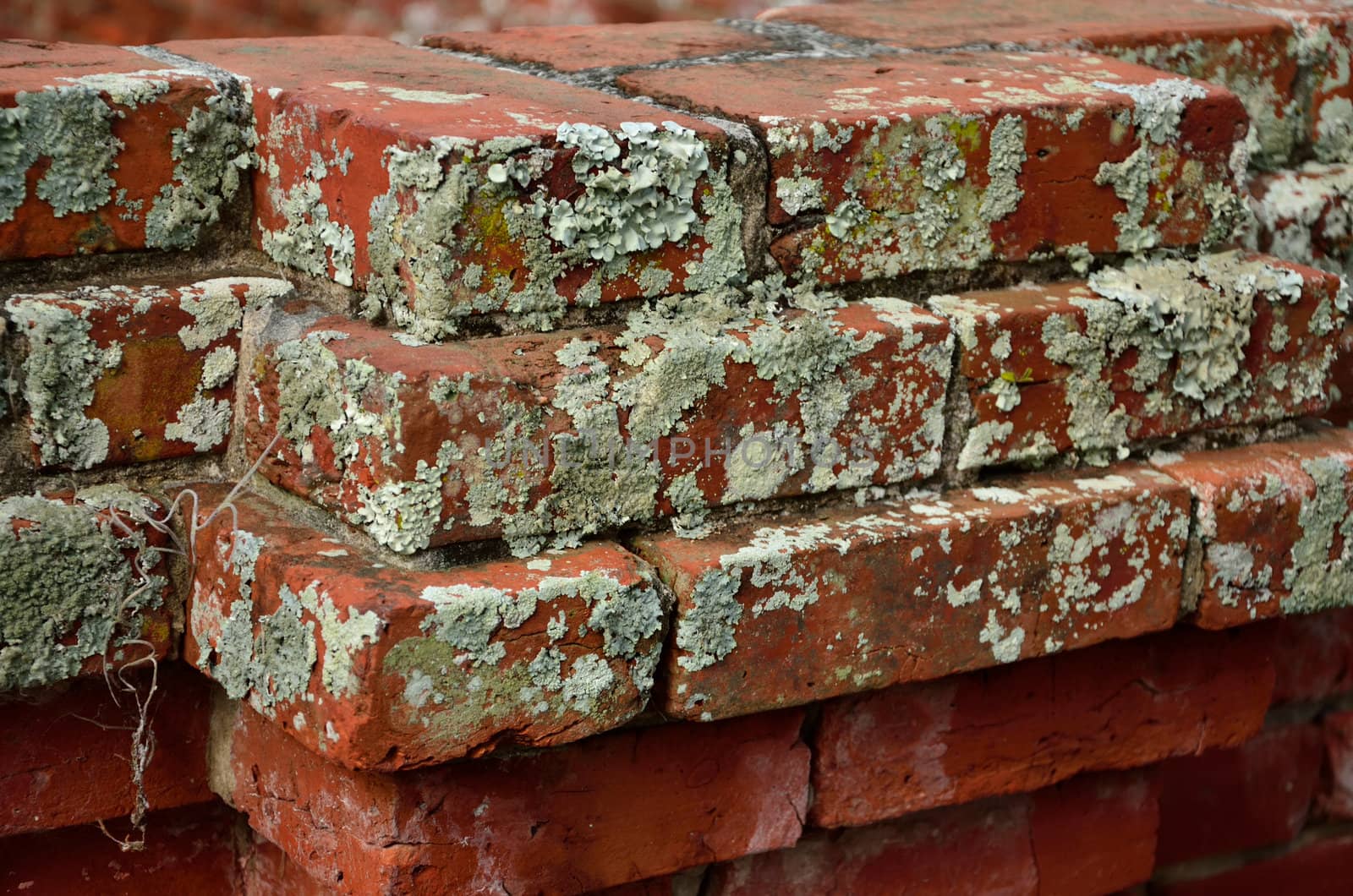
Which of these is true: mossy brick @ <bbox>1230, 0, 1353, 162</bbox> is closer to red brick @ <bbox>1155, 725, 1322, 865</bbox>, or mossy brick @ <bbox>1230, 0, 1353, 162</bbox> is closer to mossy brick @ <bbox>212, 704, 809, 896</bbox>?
red brick @ <bbox>1155, 725, 1322, 865</bbox>

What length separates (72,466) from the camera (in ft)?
4.12

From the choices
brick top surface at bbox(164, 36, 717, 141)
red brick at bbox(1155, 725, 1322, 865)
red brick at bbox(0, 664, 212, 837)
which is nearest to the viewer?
brick top surface at bbox(164, 36, 717, 141)

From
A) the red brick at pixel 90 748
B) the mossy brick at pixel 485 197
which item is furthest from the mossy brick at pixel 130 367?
the red brick at pixel 90 748

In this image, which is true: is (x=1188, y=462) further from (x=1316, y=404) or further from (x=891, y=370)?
(x=891, y=370)

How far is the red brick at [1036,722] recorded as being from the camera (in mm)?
1455

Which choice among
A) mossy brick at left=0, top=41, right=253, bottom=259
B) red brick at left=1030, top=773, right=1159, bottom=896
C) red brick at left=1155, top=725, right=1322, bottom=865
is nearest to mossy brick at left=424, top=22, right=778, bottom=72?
mossy brick at left=0, top=41, right=253, bottom=259

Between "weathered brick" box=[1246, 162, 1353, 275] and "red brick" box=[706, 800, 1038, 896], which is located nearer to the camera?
"red brick" box=[706, 800, 1038, 896]

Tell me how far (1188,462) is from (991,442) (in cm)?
25

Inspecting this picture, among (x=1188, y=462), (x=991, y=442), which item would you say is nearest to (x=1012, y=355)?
(x=991, y=442)

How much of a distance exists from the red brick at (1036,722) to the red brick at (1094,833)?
0.33 ft

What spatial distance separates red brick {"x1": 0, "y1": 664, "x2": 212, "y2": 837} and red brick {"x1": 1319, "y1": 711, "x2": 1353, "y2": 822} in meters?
1.86

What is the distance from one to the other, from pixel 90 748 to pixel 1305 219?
1.56m

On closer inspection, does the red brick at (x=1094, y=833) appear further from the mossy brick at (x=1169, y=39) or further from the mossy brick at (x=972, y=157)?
the mossy brick at (x=1169, y=39)

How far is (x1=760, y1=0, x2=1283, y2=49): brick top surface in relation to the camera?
1.84 metres
